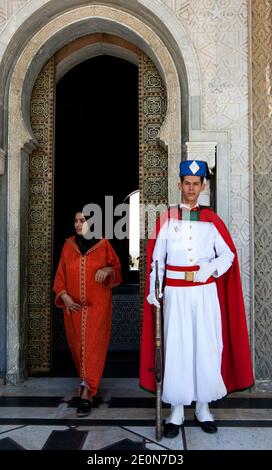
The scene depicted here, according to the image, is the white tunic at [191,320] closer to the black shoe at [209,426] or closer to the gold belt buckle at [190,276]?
the gold belt buckle at [190,276]

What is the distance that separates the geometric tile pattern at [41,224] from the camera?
→ 4.18 meters

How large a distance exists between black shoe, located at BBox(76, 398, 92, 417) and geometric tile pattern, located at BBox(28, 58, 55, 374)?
1.08m

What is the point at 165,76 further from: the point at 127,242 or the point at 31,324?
the point at 127,242

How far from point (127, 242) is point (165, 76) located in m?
5.30

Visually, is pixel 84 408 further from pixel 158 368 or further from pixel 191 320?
pixel 191 320

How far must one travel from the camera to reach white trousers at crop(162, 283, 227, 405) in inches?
108

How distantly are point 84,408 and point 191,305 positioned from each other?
1.08m

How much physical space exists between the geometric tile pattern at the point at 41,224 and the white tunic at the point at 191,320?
162cm

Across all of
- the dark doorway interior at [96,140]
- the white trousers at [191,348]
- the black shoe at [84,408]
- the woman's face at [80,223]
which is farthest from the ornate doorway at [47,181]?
the dark doorway interior at [96,140]

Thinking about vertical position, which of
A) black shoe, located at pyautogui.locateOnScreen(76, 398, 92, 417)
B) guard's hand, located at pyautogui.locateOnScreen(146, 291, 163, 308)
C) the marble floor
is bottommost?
the marble floor

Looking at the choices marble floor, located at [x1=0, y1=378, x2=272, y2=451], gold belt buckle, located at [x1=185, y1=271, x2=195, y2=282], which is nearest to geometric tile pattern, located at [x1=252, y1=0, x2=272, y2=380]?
marble floor, located at [x1=0, y1=378, x2=272, y2=451]

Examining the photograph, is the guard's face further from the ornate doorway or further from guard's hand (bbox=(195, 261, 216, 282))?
the ornate doorway

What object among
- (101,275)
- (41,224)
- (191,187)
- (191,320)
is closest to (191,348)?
(191,320)

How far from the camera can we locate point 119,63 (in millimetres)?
7125
